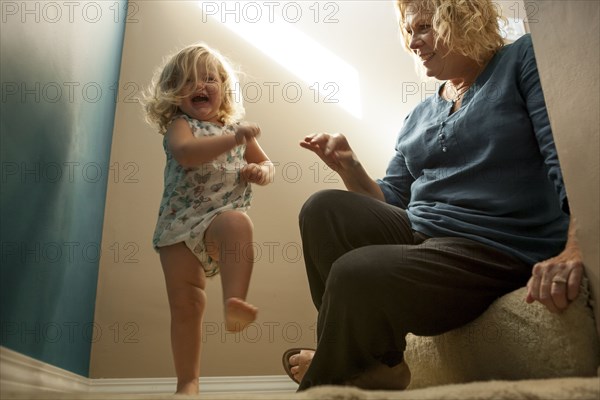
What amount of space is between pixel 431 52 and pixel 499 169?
352 mm

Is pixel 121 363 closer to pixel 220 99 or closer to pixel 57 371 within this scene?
pixel 57 371

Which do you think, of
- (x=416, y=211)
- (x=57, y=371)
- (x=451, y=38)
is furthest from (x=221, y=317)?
(x=451, y=38)

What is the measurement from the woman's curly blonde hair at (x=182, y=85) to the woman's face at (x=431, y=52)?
20.3 inches

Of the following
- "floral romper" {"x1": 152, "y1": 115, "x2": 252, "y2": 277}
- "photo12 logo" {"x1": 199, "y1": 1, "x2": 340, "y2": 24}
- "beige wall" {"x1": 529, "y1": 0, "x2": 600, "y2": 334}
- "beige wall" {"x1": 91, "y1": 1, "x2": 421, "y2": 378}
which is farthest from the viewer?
"photo12 logo" {"x1": 199, "y1": 1, "x2": 340, "y2": 24}

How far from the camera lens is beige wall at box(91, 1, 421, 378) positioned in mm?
1984

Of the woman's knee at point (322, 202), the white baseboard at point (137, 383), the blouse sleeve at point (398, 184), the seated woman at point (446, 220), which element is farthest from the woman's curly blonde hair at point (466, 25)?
the white baseboard at point (137, 383)

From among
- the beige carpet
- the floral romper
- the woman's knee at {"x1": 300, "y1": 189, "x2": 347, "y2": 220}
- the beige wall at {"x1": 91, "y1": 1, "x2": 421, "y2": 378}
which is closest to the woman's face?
the woman's knee at {"x1": 300, "y1": 189, "x2": 347, "y2": 220}

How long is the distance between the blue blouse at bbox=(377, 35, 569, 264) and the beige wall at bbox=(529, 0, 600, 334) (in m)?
0.12

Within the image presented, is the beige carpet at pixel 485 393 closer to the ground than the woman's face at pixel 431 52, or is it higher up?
closer to the ground

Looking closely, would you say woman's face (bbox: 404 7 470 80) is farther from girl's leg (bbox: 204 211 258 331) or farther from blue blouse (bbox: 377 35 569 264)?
girl's leg (bbox: 204 211 258 331)

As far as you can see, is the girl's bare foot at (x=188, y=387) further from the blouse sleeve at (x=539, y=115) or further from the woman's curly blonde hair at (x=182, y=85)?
the blouse sleeve at (x=539, y=115)

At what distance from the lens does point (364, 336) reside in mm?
935

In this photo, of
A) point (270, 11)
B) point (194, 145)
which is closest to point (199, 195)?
point (194, 145)

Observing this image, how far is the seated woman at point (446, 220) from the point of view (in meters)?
0.93
